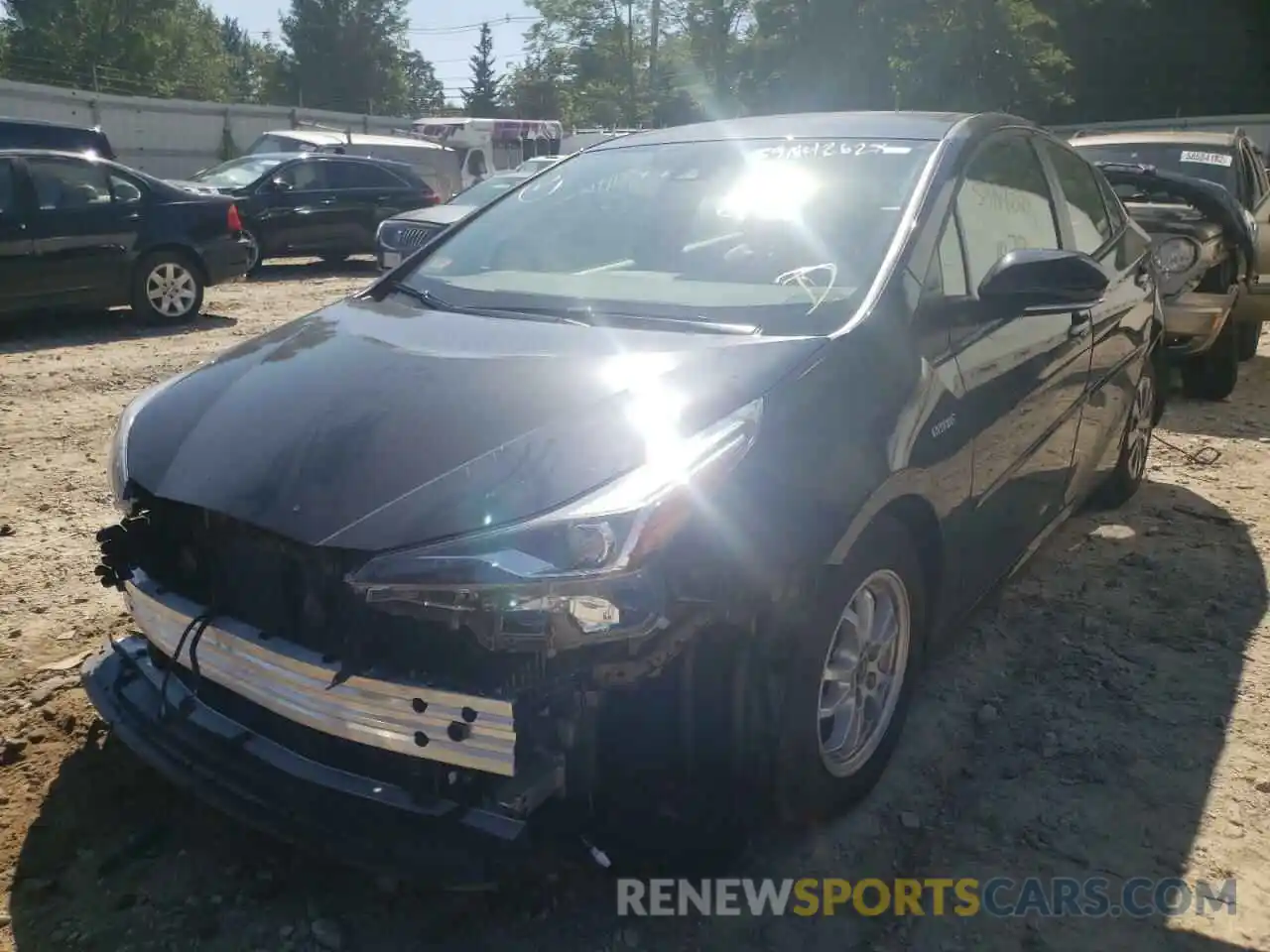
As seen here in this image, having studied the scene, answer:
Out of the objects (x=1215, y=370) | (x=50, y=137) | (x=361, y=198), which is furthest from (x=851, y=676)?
(x=361, y=198)

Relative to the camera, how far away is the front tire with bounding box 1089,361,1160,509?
470 cm

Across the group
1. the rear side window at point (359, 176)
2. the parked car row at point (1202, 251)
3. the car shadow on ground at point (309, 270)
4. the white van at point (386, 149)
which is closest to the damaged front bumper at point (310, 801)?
the parked car row at point (1202, 251)

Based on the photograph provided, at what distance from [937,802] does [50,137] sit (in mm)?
12219

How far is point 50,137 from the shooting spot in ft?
38.4

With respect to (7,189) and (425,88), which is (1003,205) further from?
(425,88)

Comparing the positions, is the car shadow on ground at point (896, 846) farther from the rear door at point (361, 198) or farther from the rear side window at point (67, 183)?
the rear door at point (361, 198)

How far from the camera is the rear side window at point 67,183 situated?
8.83 meters

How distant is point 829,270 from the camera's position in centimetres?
283

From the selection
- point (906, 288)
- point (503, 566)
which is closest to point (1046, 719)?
point (906, 288)

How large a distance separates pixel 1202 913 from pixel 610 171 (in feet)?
8.89

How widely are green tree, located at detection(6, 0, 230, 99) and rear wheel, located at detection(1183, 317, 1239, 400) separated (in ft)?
165

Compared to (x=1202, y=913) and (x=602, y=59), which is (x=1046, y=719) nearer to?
(x=1202, y=913)

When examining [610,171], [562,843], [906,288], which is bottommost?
[562,843]

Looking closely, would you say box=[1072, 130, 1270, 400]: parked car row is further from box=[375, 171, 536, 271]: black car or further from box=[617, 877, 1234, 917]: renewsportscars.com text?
box=[617, 877, 1234, 917]: renewsportscars.com text
